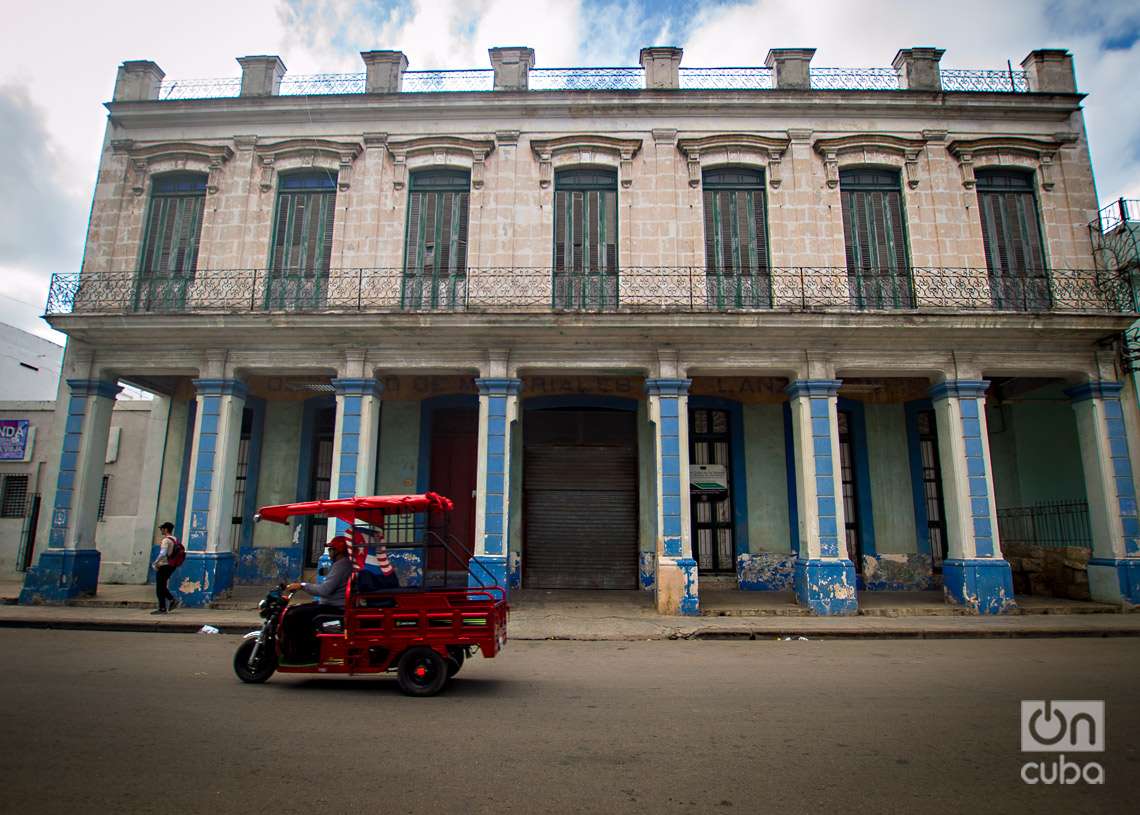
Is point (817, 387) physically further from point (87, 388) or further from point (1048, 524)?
point (87, 388)

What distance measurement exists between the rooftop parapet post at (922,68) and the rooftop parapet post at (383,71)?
1012 centimetres

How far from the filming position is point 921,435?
14359 millimetres

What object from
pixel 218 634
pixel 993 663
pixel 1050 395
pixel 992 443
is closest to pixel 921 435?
pixel 992 443

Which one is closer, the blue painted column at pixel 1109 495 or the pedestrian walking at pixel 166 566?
the pedestrian walking at pixel 166 566

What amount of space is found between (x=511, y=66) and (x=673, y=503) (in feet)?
30.4

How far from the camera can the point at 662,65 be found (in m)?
13.5

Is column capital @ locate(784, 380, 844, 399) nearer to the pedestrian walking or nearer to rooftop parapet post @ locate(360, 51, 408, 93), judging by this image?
rooftop parapet post @ locate(360, 51, 408, 93)

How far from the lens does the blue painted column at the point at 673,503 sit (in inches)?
443

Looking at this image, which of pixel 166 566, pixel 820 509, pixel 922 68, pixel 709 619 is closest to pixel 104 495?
pixel 166 566

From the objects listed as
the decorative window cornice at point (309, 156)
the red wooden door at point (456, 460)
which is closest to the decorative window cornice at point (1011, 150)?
the red wooden door at point (456, 460)

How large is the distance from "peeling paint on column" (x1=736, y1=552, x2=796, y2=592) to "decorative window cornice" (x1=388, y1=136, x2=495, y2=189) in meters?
9.41

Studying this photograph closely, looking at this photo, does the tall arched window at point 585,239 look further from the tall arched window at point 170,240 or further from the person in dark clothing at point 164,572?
the person in dark clothing at point 164,572

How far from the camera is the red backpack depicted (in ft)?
36.6

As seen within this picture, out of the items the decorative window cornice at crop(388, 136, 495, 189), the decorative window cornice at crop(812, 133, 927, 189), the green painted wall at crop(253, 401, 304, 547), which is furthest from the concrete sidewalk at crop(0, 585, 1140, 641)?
the decorative window cornice at crop(388, 136, 495, 189)
